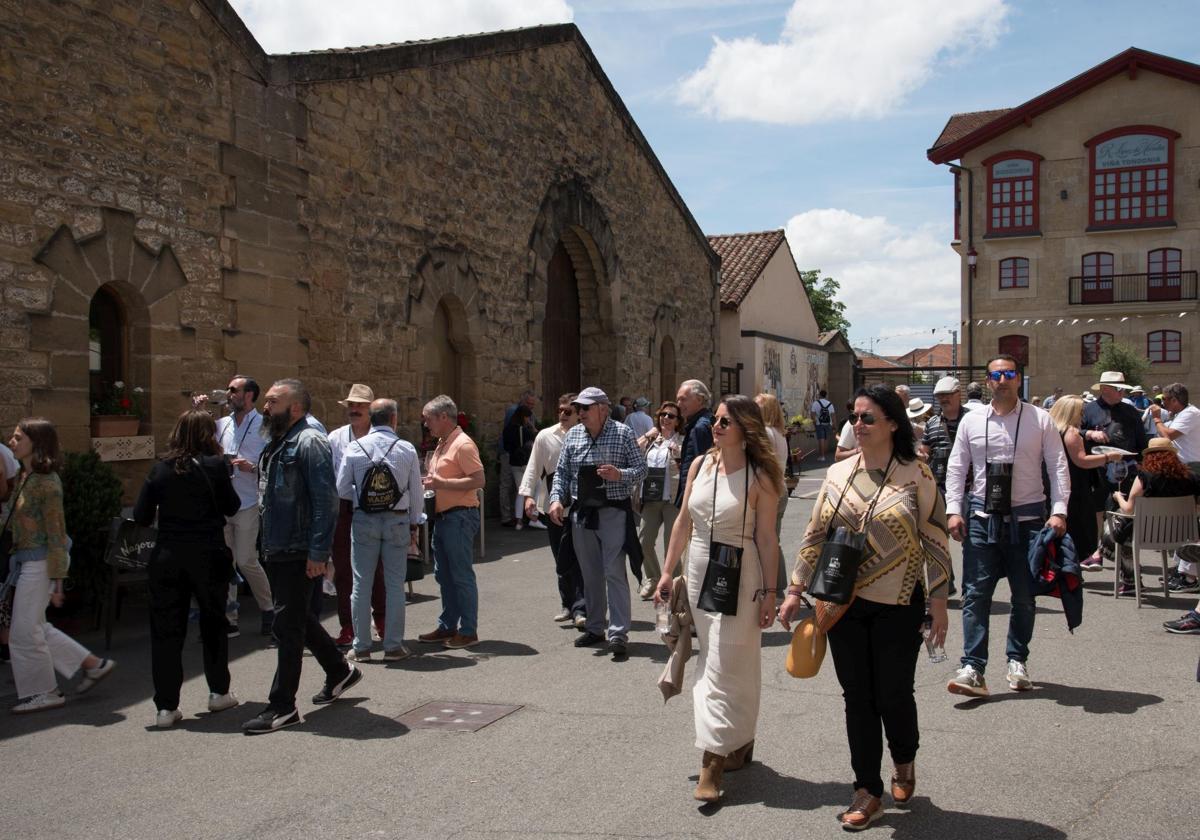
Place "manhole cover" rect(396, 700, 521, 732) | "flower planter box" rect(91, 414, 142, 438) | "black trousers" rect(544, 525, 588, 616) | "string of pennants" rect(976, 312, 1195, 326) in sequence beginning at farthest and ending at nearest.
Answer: "string of pennants" rect(976, 312, 1195, 326), "flower planter box" rect(91, 414, 142, 438), "black trousers" rect(544, 525, 588, 616), "manhole cover" rect(396, 700, 521, 732)

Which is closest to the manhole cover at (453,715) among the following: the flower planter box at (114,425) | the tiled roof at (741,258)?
the flower planter box at (114,425)

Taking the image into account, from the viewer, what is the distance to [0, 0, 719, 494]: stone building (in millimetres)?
8695

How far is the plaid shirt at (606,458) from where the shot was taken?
25.2 feet

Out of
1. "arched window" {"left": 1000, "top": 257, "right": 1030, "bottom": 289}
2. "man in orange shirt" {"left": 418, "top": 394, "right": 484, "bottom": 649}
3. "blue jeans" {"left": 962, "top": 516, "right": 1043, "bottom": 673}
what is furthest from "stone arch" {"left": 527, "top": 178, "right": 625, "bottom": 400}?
"arched window" {"left": 1000, "top": 257, "right": 1030, "bottom": 289}

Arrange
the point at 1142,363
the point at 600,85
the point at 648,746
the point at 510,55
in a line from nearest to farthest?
the point at 648,746
the point at 510,55
the point at 600,85
the point at 1142,363

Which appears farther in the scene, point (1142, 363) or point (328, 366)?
point (1142, 363)

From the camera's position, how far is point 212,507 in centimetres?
612

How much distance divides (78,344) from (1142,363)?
34789 millimetres

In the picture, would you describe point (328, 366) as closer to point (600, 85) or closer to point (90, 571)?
point (90, 571)

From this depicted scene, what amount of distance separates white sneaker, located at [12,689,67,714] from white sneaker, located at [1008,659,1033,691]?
5.54 metres

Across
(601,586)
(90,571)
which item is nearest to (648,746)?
(601,586)

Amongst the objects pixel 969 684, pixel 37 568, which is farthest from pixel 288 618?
pixel 969 684

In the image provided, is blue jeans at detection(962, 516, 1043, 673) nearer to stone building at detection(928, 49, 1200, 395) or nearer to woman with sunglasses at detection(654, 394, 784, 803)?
woman with sunglasses at detection(654, 394, 784, 803)

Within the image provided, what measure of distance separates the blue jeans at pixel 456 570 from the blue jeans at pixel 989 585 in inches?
134
